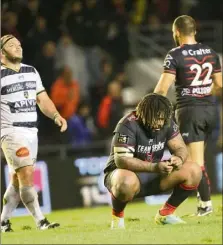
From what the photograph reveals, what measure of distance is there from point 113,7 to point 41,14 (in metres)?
1.95

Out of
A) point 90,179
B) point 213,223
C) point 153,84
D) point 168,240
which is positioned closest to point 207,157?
point 90,179

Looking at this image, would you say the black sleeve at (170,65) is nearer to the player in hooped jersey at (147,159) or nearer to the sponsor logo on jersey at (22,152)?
the player in hooped jersey at (147,159)

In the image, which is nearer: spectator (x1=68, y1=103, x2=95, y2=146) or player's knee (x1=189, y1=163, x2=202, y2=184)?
player's knee (x1=189, y1=163, x2=202, y2=184)

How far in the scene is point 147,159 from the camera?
10023 millimetres

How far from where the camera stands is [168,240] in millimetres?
8695

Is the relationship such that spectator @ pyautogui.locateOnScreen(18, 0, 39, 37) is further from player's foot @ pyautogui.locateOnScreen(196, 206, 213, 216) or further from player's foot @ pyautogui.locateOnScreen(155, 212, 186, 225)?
player's foot @ pyautogui.locateOnScreen(155, 212, 186, 225)

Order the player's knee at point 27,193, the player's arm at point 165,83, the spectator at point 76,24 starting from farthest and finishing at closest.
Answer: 1. the spectator at point 76,24
2. the player's arm at point 165,83
3. the player's knee at point 27,193

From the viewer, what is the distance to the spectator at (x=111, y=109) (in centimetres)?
1739

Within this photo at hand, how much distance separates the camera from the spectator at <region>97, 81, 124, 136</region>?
17.4m

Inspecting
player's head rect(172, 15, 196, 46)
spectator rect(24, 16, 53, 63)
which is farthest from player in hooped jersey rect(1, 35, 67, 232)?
spectator rect(24, 16, 53, 63)

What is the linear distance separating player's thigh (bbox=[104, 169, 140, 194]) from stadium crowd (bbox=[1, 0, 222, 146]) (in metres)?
7.00

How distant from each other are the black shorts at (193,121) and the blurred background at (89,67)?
4221 millimetres

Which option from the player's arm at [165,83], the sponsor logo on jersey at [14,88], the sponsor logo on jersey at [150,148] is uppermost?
the sponsor logo on jersey at [14,88]

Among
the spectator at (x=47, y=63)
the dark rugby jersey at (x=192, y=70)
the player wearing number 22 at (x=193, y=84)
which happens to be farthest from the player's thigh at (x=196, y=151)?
the spectator at (x=47, y=63)
